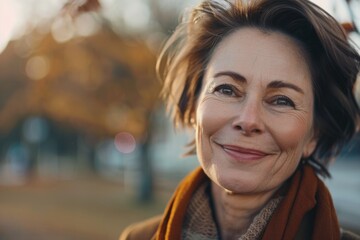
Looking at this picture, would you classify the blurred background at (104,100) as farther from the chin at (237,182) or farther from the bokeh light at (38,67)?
the chin at (237,182)

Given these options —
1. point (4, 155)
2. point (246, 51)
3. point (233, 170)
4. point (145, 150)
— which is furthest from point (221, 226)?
point (4, 155)

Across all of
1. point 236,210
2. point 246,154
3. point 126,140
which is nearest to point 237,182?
point 246,154

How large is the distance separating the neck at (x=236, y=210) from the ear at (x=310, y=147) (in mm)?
235

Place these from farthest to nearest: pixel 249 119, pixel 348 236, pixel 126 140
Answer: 1. pixel 126 140
2. pixel 348 236
3. pixel 249 119

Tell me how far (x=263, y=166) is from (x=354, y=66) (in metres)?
0.59

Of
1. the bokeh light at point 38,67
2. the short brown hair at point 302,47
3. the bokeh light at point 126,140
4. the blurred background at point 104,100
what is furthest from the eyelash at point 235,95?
the bokeh light at point 126,140

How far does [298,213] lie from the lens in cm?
215

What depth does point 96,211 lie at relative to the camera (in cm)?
1420

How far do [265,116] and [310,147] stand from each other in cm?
41

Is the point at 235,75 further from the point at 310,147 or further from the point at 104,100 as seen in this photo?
the point at 104,100

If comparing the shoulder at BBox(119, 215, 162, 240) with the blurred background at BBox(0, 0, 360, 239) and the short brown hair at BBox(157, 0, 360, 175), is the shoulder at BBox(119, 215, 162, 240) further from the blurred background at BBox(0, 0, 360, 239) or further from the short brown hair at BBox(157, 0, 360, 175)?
the blurred background at BBox(0, 0, 360, 239)

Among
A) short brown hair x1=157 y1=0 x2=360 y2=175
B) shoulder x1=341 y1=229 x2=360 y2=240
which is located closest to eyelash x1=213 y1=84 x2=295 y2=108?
short brown hair x1=157 y1=0 x2=360 y2=175

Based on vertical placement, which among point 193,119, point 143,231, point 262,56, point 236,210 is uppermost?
point 262,56

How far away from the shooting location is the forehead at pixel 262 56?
2135 millimetres
